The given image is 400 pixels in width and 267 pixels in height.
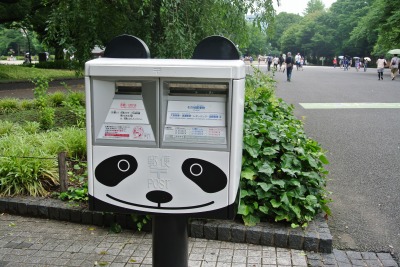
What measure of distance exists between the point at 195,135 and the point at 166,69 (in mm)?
351

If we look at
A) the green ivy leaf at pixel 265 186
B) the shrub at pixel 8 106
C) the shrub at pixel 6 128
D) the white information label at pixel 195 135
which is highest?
the white information label at pixel 195 135

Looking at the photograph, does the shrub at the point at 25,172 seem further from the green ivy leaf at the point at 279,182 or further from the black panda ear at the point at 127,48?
the black panda ear at the point at 127,48

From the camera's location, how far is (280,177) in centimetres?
437

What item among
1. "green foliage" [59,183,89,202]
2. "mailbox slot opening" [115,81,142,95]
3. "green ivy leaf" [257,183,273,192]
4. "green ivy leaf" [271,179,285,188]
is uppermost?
"mailbox slot opening" [115,81,142,95]

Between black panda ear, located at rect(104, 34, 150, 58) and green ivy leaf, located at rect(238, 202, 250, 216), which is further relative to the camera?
green ivy leaf, located at rect(238, 202, 250, 216)

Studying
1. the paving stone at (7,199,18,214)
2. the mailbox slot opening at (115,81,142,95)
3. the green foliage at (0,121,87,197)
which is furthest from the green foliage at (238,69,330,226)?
the paving stone at (7,199,18,214)

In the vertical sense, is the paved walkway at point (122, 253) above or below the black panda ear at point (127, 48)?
below

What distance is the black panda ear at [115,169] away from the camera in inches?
84.4

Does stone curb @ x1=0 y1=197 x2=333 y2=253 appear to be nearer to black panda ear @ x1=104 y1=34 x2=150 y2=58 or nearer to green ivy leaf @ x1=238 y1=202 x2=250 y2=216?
green ivy leaf @ x1=238 y1=202 x2=250 y2=216

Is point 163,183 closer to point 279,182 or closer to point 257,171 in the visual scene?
point 279,182

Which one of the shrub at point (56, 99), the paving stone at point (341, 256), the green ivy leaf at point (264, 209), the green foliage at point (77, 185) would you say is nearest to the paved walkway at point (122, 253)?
the paving stone at point (341, 256)

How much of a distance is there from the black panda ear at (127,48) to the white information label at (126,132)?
0.44m

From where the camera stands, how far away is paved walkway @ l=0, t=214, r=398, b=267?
138 inches

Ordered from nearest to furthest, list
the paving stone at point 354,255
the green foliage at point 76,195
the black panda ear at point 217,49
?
the black panda ear at point 217,49 → the paving stone at point 354,255 → the green foliage at point 76,195
